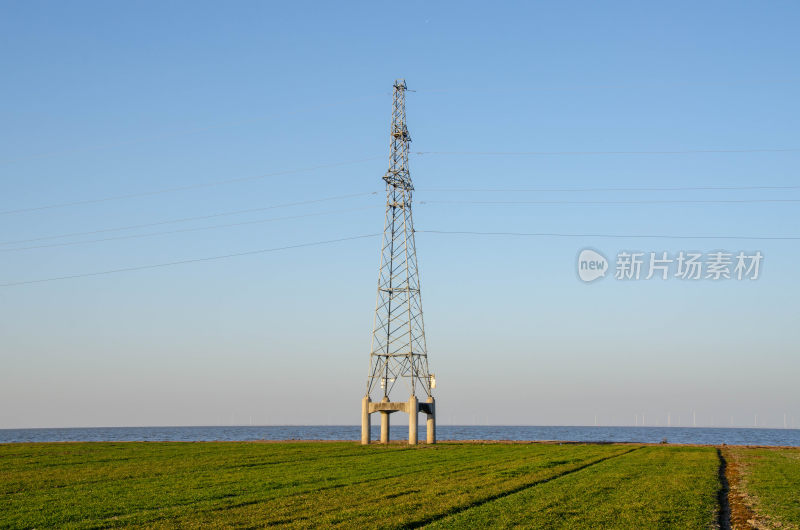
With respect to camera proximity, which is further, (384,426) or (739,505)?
(384,426)

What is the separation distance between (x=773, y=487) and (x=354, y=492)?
58.9 ft

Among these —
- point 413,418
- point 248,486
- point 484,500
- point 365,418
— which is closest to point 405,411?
point 413,418

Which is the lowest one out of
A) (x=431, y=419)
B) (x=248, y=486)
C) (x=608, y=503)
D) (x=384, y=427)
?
(x=248, y=486)

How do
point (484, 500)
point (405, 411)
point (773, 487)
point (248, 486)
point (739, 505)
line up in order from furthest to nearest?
1. point (405, 411)
2. point (773, 487)
3. point (248, 486)
4. point (739, 505)
5. point (484, 500)

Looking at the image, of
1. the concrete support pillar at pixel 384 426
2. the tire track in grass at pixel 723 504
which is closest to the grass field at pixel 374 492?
the tire track in grass at pixel 723 504

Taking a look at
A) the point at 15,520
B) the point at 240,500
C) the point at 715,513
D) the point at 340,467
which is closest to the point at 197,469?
the point at 340,467

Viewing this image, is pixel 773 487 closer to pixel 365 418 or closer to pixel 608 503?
pixel 608 503

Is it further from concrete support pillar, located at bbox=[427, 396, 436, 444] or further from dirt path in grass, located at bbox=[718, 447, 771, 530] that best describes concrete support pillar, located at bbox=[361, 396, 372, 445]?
dirt path in grass, located at bbox=[718, 447, 771, 530]

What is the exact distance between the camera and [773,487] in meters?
31.3

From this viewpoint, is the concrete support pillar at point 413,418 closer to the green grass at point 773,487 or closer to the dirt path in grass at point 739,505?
the green grass at point 773,487

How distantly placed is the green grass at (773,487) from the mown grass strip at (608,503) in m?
1.56

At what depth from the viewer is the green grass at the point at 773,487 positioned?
23453 mm

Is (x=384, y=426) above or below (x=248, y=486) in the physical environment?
above

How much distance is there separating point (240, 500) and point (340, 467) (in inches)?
560
